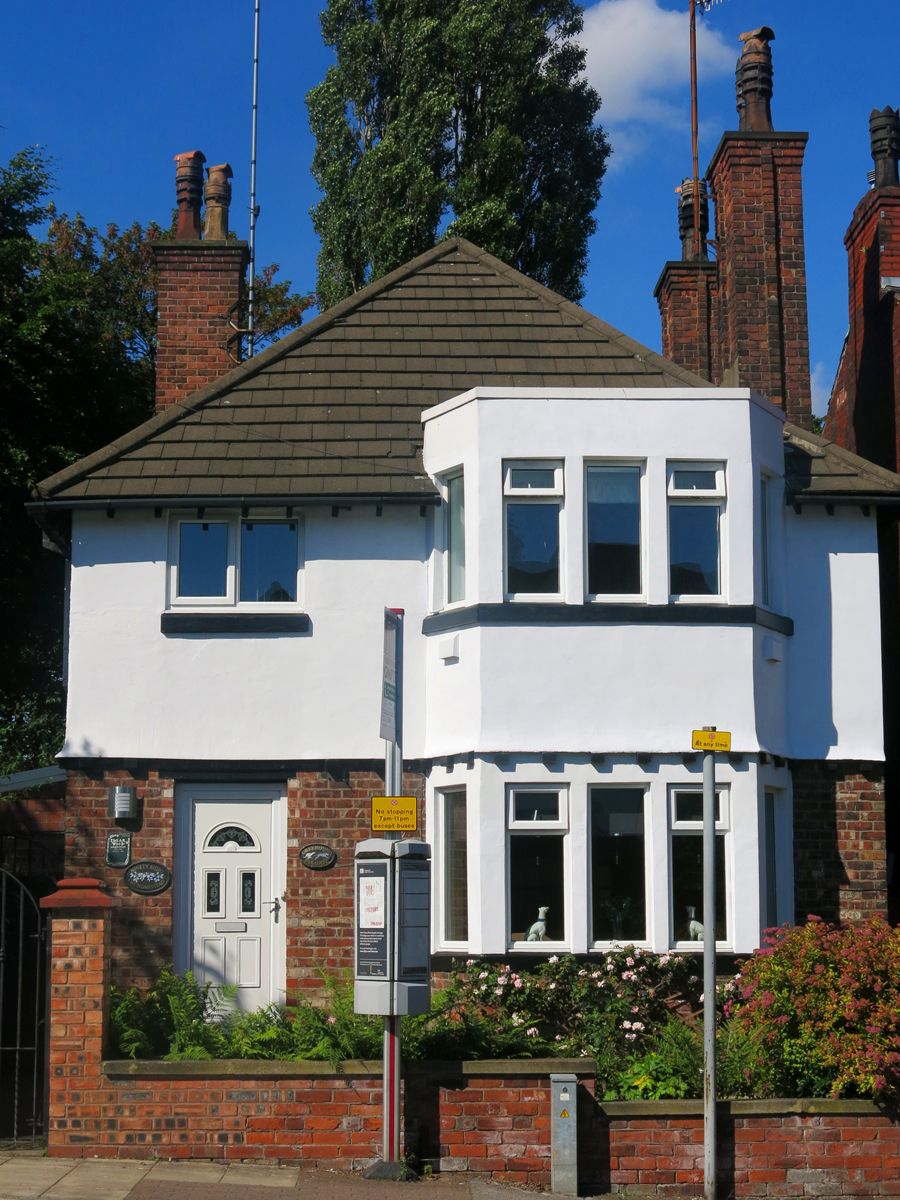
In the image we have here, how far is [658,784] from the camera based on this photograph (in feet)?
39.9

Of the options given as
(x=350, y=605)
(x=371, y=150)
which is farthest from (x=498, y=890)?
(x=371, y=150)

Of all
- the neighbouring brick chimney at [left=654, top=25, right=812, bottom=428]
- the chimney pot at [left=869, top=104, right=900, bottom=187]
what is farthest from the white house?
the chimney pot at [left=869, top=104, right=900, bottom=187]

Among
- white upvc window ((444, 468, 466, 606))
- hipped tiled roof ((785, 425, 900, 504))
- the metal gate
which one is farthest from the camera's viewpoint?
hipped tiled roof ((785, 425, 900, 504))

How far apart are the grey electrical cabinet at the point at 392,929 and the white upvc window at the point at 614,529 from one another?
3.63 m

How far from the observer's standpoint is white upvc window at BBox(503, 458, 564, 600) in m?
12.6

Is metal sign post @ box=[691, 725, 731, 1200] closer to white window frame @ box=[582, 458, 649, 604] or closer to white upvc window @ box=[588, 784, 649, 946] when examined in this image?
white upvc window @ box=[588, 784, 649, 946]

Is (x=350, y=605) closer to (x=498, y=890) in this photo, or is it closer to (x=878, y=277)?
(x=498, y=890)

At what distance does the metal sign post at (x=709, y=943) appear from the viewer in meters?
8.94

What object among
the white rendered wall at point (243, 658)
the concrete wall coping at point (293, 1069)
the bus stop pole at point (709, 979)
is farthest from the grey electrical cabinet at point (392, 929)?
the white rendered wall at point (243, 658)

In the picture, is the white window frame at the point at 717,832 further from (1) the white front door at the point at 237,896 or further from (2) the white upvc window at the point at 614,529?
(1) the white front door at the point at 237,896

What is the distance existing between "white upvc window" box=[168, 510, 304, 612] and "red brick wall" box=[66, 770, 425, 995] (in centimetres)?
179

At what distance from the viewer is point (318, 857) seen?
12797mm

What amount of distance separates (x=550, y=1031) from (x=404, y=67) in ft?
60.0

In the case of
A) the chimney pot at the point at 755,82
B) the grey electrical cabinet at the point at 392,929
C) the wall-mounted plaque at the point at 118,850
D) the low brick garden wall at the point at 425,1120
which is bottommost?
the low brick garden wall at the point at 425,1120
